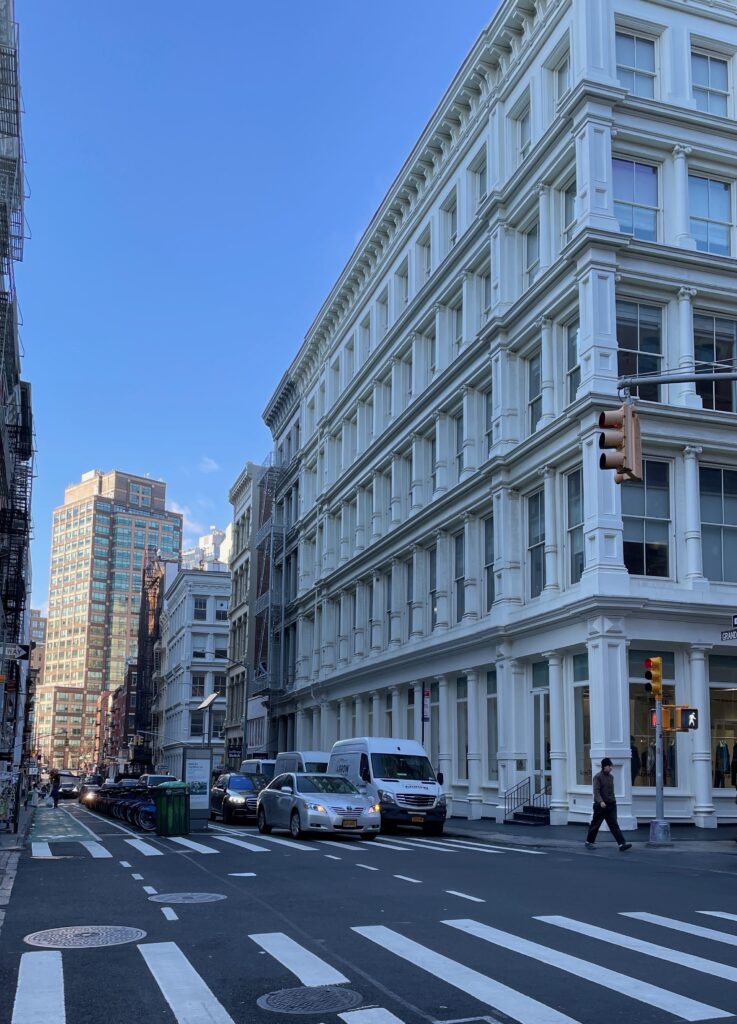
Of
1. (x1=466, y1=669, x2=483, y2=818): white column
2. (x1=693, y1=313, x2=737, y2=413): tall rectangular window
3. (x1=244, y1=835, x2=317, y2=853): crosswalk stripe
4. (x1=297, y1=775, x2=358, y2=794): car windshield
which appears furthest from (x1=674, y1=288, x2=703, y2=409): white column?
(x1=244, y1=835, x2=317, y2=853): crosswalk stripe

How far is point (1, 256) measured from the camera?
30.8 meters

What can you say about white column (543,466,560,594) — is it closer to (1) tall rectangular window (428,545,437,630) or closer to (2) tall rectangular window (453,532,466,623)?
(2) tall rectangular window (453,532,466,623)

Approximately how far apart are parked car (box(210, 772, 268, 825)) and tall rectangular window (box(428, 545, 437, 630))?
26.0 feet

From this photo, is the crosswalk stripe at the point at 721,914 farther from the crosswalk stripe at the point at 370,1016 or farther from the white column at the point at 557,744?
the white column at the point at 557,744

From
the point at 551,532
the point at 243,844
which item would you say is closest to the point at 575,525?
the point at 551,532

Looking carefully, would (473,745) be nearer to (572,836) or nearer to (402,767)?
(402,767)

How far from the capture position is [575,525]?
27.3m

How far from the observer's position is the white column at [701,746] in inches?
985

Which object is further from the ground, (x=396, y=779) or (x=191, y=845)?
(x=396, y=779)

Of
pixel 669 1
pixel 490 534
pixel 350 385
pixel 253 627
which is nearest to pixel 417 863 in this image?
pixel 490 534

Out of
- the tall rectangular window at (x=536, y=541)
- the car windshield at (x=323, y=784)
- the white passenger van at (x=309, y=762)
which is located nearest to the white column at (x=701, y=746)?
the tall rectangular window at (x=536, y=541)

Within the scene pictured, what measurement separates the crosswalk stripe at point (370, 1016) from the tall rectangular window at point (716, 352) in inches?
895

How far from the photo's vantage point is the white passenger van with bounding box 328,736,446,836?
2595 centimetres

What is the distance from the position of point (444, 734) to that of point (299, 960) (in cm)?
2657
